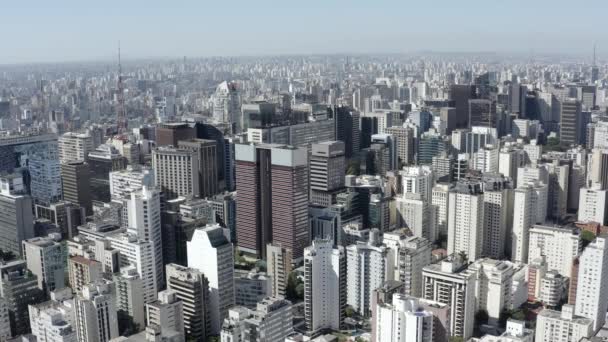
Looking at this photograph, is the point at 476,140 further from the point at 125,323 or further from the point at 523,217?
the point at 125,323

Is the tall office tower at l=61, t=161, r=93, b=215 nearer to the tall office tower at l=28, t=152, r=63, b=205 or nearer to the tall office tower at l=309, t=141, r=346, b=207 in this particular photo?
the tall office tower at l=28, t=152, r=63, b=205

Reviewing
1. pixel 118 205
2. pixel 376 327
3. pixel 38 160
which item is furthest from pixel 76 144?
pixel 376 327

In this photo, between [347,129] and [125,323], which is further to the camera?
[347,129]

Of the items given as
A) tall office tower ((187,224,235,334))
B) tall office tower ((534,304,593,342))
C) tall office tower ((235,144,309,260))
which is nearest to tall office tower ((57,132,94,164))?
tall office tower ((235,144,309,260))

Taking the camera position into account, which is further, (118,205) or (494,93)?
(494,93)

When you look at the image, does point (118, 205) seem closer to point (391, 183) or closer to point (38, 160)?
point (38, 160)

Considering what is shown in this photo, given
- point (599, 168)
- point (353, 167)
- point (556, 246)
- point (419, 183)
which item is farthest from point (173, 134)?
point (599, 168)
